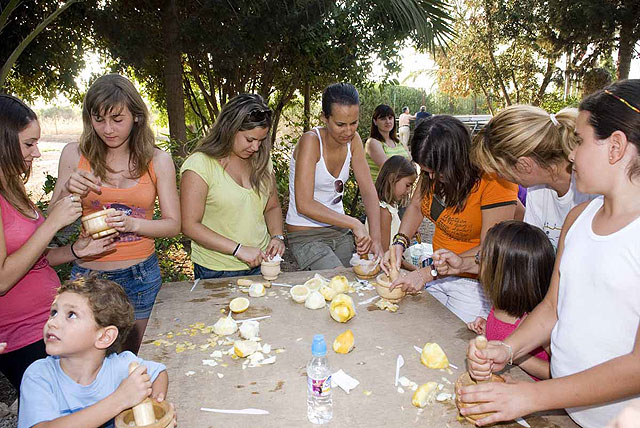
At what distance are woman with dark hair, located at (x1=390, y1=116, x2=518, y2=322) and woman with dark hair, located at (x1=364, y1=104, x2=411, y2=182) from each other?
9.44 ft

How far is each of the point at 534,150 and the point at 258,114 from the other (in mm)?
1647

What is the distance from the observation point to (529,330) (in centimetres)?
186

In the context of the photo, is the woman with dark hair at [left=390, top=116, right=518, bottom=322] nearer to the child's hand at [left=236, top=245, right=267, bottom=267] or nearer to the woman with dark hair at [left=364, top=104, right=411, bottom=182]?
the child's hand at [left=236, top=245, right=267, bottom=267]

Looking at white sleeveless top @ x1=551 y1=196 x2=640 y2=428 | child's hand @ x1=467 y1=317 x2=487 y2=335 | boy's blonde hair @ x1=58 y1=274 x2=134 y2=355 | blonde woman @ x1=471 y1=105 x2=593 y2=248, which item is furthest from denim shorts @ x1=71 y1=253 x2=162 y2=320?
white sleeveless top @ x1=551 y1=196 x2=640 y2=428

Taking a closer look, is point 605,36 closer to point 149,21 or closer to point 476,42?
point 476,42

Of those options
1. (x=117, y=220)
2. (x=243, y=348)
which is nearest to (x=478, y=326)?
(x=243, y=348)

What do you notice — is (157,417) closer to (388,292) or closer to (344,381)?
(344,381)

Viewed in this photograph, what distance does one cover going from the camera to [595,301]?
157cm

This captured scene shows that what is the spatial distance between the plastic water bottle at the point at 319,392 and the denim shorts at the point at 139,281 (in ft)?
4.81

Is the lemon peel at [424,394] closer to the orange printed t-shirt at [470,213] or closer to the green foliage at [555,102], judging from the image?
the orange printed t-shirt at [470,213]

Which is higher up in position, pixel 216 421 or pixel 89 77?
pixel 89 77

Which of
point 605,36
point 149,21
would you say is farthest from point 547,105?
point 149,21

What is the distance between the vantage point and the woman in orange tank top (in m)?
2.55

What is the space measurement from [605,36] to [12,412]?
15.0 m
